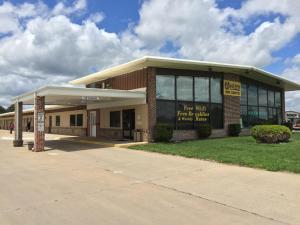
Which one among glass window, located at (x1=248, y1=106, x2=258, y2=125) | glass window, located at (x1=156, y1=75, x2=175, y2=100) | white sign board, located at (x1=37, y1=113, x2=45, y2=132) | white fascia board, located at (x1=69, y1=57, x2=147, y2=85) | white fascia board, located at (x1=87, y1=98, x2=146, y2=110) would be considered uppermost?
white fascia board, located at (x1=69, y1=57, x2=147, y2=85)

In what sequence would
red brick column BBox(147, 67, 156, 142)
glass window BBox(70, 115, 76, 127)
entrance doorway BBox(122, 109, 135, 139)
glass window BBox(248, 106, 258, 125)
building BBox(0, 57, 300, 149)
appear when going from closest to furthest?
building BBox(0, 57, 300, 149) < red brick column BBox(147, 67, 156, 142) < entrance doorway BBox(122, 109, 135, 139) < glass window BBox(248, 106, 258, 125) < glass window BBox(70, 115, 76, 127)

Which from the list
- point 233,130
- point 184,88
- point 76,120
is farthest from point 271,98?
point 76,120

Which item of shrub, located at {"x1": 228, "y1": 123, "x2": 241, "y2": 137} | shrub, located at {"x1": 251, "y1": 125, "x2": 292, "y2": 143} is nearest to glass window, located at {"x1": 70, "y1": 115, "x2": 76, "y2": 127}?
shrub, located at {"x1": 228, "y1": 123, "x2": 241, "y2": 137}

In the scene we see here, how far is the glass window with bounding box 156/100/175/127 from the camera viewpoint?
69.5ft

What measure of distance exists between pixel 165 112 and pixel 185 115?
64.8 inches

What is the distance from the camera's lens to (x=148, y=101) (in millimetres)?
20766

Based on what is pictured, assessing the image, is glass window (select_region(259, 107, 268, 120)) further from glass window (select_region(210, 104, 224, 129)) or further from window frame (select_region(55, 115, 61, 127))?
window frame (select_region(55, 115, 61, 127))

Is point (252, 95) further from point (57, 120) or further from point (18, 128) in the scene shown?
point (57, 120)

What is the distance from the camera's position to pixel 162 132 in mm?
20172

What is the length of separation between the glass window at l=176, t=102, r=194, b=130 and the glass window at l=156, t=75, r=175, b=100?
2.91 ft

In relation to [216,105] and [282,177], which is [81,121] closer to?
[216,105]

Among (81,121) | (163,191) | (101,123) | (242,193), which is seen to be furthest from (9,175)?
(81,121)

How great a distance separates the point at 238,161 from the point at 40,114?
1069 cm

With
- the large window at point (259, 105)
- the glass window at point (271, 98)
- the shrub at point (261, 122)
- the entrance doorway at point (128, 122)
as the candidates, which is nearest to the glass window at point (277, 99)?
the large window at point (259, 105)
